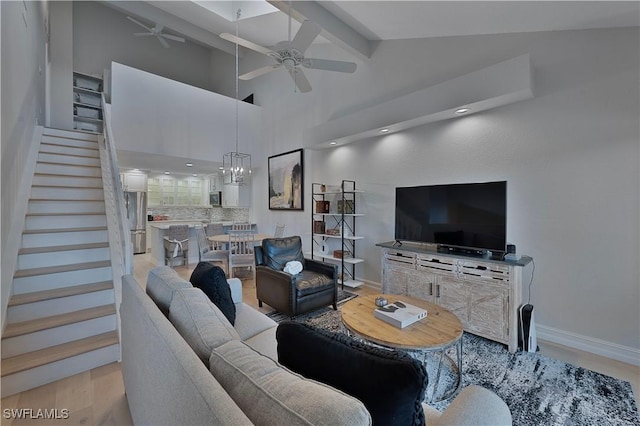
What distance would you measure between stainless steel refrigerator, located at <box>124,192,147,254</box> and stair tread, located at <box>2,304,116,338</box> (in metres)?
5.33

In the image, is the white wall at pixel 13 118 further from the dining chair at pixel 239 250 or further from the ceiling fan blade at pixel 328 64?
the dining chair at pixel 239 250

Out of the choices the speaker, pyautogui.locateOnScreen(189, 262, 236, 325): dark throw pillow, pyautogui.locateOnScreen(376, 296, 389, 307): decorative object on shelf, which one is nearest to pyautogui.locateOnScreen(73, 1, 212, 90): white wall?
pyautogui.locateOnScreen(189, 262, 236, 325): dark throw pillow

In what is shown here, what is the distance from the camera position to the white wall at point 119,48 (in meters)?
6.89

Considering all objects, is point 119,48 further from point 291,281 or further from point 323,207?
point 291,281

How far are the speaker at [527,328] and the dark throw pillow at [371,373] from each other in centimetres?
231

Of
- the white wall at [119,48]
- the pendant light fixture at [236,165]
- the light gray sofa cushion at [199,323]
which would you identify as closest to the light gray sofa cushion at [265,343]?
the light gray sofa cushion at [199,323]

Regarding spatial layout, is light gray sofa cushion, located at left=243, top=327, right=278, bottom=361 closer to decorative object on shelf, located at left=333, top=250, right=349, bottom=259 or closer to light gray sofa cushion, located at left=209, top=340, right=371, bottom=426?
light gray sofa cushion, located at left=209, top=340, right=371, bottom=426

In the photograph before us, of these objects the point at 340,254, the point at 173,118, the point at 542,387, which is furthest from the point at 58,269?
the point at 542,387

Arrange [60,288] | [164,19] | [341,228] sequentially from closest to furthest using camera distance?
1. [60,288]
2. [341,228]
3. [164,19]

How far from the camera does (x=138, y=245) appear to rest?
24.0 ft

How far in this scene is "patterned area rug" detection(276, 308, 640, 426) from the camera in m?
1.75

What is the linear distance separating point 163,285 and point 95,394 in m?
1.11

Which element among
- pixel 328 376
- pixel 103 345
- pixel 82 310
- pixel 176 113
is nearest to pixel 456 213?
pixel 328 376

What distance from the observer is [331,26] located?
12.0 ft
